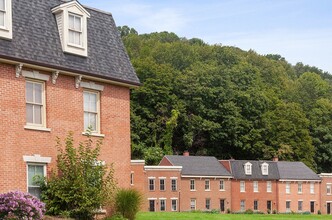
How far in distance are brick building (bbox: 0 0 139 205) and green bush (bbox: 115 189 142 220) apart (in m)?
1.61

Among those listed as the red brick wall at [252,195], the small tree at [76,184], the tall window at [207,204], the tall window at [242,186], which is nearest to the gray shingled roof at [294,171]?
the red brick wall at [252,195]

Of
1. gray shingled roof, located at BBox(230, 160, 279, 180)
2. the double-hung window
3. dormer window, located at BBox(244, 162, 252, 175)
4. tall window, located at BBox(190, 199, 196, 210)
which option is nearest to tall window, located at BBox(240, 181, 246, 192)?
gray shingled roof, located at BBox(230, 160, 279, 180)

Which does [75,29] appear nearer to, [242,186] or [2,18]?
[2,18]

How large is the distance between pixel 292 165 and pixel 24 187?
64853mm

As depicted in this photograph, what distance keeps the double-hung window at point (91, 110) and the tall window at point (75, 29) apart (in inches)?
80.4

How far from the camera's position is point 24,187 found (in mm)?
21156

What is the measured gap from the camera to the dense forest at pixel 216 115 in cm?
8750

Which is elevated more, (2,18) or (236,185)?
(2,18)

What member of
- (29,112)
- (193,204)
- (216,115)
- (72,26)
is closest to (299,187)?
(216,115)

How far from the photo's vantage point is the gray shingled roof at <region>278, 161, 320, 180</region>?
264ft

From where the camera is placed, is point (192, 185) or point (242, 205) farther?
point (242, 205)

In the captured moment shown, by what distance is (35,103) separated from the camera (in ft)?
72.0

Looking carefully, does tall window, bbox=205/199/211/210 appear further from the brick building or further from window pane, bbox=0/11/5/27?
window pane, bbox=0/11/5/27

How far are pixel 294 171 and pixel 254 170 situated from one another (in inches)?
244
